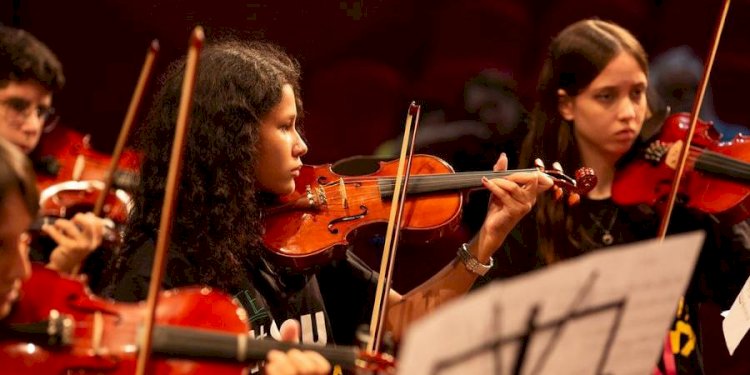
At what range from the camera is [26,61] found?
1968 mm

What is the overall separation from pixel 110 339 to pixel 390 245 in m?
0.60

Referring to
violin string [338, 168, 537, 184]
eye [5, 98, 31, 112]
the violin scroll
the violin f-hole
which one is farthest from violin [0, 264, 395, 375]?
eye [5, 98, 31, 112]

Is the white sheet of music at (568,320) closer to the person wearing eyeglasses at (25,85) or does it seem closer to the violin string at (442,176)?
the violin string at (442,176)

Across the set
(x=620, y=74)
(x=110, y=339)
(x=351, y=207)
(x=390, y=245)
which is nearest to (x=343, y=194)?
(x=351, y=207)

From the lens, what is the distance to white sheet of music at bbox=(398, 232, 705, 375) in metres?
0.80

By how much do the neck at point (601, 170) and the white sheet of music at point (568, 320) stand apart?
1048 millimetres

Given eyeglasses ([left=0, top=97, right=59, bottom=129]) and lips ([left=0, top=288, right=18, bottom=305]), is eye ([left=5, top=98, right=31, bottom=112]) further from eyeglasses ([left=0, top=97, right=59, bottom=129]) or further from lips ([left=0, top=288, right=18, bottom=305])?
lips ([left=0, top=288, right=18, bottom=305])

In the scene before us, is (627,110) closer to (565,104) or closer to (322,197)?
(565,104)

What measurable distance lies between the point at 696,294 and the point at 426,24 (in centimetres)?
115

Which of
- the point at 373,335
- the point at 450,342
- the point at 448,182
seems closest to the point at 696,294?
Answer: the point at 448,182

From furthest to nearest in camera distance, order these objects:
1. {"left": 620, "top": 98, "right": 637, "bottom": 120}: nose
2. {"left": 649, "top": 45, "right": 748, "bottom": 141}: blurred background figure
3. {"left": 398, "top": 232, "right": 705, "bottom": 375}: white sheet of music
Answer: {"left": 649, "top": 45, "right": 748, "bottom": 141}: blurred background figure < {"left": 620, "top": 98, "right": 637, "bottom": 120}: nose < {"left": 398, "top": 232, "right": 705, "bottom": 375}: white sheet of music

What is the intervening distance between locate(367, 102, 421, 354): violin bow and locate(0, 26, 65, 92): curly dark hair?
33.2 inches

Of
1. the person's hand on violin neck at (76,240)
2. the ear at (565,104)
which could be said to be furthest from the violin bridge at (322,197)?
the ear at (565,104)

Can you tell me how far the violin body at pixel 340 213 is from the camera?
160 cm
